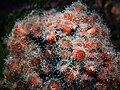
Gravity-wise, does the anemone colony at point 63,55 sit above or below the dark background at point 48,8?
below

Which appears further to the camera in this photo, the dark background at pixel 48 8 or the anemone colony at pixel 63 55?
the dark background at pixel 48 8

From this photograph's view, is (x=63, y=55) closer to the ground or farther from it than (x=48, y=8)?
closer to the ground

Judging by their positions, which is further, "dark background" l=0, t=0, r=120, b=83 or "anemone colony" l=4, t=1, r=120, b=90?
"dark background" l=0, t=0, r=120, b=83

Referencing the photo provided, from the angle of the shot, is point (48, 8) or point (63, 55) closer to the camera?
point (63, 55)

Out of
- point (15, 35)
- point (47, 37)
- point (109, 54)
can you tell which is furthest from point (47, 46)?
point (109, 54)

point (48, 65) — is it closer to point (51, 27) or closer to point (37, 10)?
point (51, 27)
